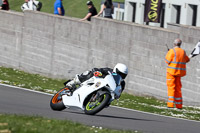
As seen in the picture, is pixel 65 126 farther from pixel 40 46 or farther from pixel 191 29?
pixel 40 46

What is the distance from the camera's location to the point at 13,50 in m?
27.5

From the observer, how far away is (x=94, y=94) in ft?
40.8

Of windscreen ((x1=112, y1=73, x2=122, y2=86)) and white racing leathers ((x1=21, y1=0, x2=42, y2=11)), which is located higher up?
white racing leathers ((x1=21, y1=0, x2=42, y2=11))

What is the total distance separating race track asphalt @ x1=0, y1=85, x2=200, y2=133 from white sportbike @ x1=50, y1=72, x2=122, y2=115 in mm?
229

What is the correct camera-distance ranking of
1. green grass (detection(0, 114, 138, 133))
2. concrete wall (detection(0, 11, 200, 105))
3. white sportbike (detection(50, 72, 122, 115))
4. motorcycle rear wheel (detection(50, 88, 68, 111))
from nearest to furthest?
green grass (detection(0, 114, 138, 133)) → white sportbike (detection(50, 72, 122, 115)) → motorcycle rear wheel (detection(50, 88, 68, 111)) → concrete wall (detection(0, 11, 200, 105))

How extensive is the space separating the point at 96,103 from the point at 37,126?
9.34 feet

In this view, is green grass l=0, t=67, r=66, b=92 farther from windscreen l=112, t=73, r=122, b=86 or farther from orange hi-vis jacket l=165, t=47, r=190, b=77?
windscreen l=112, t=73, r=122, b=86

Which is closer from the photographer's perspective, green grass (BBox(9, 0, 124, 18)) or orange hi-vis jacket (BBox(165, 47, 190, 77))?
orange hi-vis jacket (BBox(165, 47, 190, 77))

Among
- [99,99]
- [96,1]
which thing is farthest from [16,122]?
[96,1]

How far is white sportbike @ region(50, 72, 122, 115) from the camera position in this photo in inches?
480

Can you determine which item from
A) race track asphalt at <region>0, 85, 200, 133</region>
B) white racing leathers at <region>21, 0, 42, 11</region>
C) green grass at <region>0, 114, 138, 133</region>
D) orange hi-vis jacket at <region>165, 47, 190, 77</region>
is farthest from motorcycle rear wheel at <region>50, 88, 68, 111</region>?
white racing leathers at <region>21, 0, 42, 11</region>

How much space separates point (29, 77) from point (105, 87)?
40.9 ft

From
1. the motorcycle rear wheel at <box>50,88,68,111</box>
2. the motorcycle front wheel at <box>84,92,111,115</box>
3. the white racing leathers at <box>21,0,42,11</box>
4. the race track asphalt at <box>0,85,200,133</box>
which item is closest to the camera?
the race track asphalt at <box>0,85,200,133</box>

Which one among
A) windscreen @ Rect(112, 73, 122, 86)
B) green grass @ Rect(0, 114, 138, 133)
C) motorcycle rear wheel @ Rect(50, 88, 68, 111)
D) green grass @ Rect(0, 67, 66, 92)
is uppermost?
windscreen @ Rect(112, 73, 122, 86)
